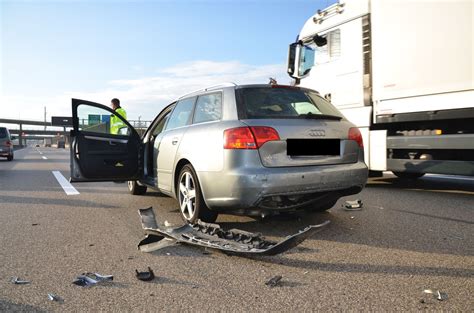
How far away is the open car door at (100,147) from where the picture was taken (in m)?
5.67

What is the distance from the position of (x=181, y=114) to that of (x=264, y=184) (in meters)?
2.02

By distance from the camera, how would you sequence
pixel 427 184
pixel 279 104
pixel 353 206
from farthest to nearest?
pixel 427 184 → pixel 353 206 → pixel 279 104

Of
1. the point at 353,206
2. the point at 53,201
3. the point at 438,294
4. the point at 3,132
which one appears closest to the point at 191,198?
the point at 353,206

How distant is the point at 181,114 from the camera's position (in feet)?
17.8

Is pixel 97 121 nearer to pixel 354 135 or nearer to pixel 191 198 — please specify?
pixel 191 198

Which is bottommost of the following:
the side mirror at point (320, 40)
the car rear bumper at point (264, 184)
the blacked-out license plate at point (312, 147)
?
the car rear bumper at point (264, 184)

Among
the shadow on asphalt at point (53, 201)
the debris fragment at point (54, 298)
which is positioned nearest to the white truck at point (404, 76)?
the shadow on asphalt at point (53, 201)

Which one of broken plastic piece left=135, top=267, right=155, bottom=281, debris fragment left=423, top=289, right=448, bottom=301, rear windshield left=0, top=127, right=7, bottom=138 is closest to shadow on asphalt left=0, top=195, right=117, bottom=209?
broken plastic piece left=135, top=267, right=155, bottom=281

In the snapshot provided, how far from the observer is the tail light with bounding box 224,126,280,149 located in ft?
12.9

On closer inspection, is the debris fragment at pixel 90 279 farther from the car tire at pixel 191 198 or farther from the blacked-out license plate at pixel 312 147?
the blacked-out license plate at pixel 312 147

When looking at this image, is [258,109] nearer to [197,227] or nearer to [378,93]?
[197,227]

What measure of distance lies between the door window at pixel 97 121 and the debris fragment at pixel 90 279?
3.08m

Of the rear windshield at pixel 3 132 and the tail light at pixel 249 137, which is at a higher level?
the rear windshield at pixel 3 132

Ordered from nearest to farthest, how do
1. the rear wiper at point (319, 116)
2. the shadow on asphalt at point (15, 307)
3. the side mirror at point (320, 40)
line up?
the shadow on asphalt at point (15, 307) → the rear wiper at point (319, 116) → the side mirror at point (320, 40)
